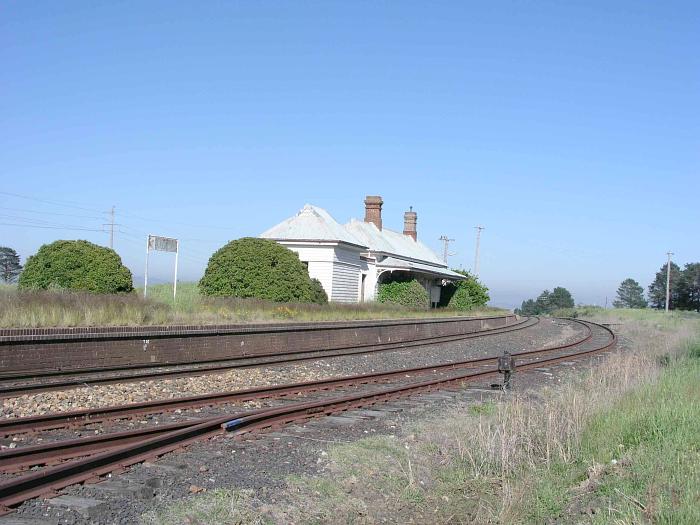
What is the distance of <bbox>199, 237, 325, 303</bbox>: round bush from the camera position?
30.1 metres

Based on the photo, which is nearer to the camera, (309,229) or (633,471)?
(633,471)

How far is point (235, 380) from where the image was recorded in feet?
48.0

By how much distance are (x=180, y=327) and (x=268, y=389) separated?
5.88 meters

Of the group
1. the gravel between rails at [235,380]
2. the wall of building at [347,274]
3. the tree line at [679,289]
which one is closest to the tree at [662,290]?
the tree line at [679,289]

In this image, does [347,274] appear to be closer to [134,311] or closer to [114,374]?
[134,311]

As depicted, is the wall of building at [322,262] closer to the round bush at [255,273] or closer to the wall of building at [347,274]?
the wall of building at [347,274]

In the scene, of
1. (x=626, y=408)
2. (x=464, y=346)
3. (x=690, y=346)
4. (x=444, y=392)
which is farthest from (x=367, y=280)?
(x=626, y=408)

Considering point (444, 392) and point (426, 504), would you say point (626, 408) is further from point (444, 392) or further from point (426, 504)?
point (444, 392)

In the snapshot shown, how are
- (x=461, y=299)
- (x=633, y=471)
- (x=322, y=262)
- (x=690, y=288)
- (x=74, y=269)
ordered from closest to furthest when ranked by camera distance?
(x=633, y=471) → (x=74, y=269) → (x=322, y=262) → (x=461, y=299) → (x=690, y=288)

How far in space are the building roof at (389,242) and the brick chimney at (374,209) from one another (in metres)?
0.86

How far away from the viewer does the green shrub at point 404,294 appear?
1734 inches

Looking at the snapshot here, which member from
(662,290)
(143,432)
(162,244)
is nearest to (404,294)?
(162,244)

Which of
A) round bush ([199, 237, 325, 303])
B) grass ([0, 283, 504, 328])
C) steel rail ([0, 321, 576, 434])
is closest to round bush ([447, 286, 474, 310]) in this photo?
round bush ([199, 237, 325, 303])

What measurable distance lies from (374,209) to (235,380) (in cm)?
4106
